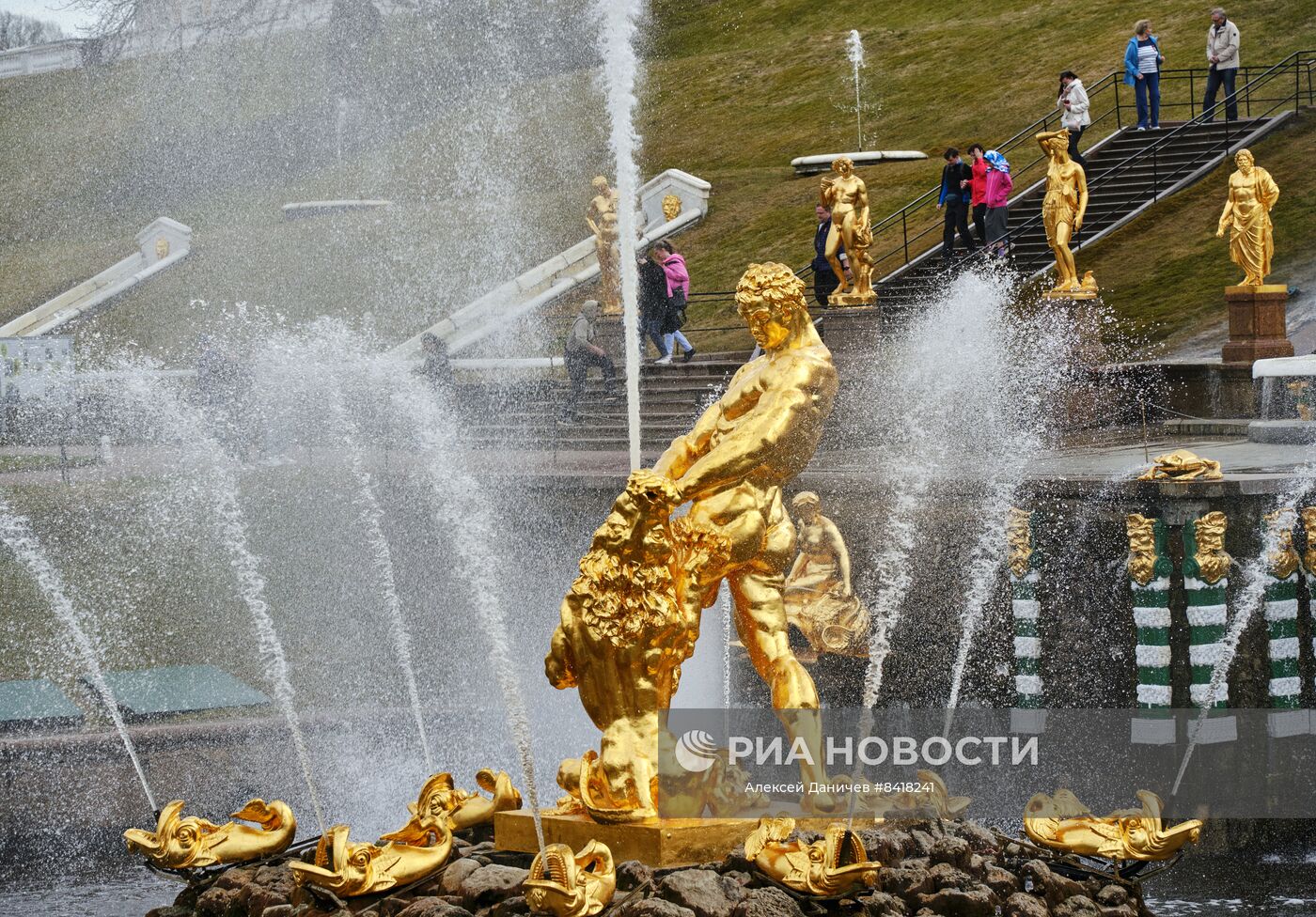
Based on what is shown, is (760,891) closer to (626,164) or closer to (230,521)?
(626,164)

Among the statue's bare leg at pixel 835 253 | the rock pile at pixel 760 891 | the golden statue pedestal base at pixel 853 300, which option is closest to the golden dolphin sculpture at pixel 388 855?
the rock pile at pixel 760 891

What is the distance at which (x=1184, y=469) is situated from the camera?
10.6 m

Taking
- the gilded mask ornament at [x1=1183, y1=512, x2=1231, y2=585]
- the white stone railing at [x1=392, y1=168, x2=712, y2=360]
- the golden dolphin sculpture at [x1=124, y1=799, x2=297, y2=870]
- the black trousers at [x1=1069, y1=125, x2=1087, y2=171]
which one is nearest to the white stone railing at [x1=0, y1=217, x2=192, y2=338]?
the white stone railing at [x1=392, y1=168, x2=712, y2=360]

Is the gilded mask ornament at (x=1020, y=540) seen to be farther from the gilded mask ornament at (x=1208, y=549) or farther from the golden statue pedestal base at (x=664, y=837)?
the golden statue pedestal base at (x=664, y=837)

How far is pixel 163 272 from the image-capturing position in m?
32.3

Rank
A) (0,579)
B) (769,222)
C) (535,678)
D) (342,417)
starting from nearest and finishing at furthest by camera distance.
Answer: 1. (535,678)
2. (0,579)
3. (342,417)
4. (769,222)

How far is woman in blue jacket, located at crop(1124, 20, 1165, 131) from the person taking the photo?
2273 centimetres

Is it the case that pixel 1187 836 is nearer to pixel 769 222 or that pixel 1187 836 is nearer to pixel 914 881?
pixel 914 881

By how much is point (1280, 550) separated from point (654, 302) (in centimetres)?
959

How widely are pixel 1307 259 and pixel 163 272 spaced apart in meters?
19.7

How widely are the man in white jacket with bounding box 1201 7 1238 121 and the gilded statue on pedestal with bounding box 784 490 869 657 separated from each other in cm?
1485

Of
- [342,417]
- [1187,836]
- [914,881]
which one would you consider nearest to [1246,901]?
[1187,836]

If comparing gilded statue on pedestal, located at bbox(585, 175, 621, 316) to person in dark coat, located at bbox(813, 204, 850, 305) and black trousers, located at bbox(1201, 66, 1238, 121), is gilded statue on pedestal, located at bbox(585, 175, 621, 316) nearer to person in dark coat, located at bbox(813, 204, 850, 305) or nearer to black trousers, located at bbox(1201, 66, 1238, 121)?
person in dark coat, located at bbox(813, 204, 850, 305)

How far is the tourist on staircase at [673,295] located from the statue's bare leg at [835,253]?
1.63m
